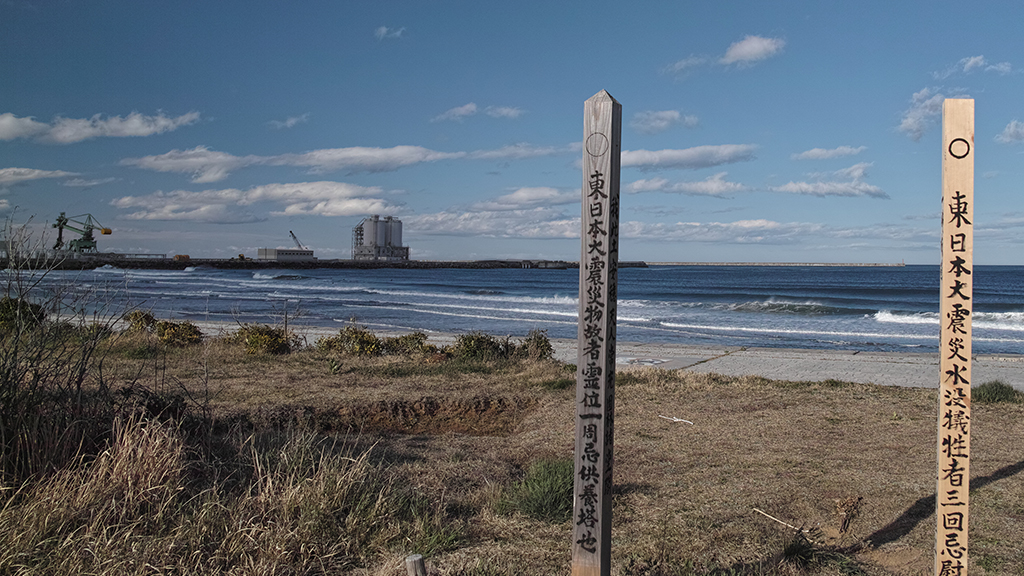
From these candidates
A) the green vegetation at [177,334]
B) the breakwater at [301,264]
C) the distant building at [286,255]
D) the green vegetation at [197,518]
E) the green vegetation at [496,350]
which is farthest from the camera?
the distant building at [286,255]

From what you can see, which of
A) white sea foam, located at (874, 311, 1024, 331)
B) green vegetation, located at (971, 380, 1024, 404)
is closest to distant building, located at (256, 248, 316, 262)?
white sea foam, located at (874, 311, 1024, 331)

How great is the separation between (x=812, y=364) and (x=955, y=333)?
37.8 ft

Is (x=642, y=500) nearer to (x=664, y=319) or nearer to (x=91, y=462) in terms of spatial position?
(x=91, y=462)

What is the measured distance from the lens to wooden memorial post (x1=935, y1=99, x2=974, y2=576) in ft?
10.2

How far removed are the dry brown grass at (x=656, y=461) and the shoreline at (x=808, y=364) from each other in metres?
2.23

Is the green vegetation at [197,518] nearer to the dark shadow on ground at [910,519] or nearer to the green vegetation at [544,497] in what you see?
the green vegetation at [544,497]

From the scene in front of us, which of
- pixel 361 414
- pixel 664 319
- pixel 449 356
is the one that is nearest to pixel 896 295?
pixel 664 319

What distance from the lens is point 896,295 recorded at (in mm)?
47531

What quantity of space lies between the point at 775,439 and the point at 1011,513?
7.39ft

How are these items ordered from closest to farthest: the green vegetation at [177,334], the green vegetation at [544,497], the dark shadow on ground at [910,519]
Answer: the dark shadow on ground at [910,519], the green vegetation at [544,497], the green vegetation at [177,334]

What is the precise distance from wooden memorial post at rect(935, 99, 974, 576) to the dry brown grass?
0.73 metres

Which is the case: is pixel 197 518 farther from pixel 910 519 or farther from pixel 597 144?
pixel 910 519

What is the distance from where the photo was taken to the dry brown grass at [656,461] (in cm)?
388

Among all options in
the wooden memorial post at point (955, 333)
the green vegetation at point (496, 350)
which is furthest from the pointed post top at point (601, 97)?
the green vegetation at point (496, 350)
